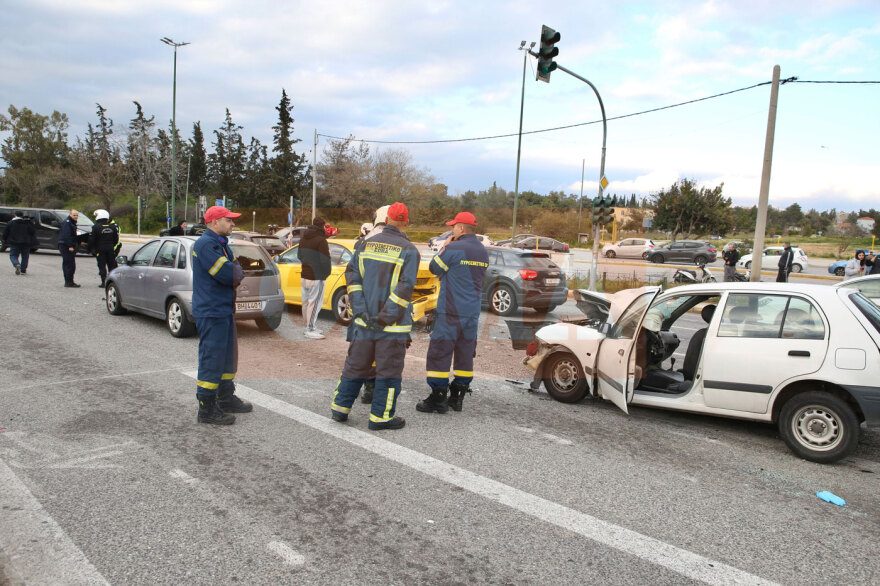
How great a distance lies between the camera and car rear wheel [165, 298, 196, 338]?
8.24m

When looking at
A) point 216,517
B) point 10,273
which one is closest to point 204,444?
point 216,517

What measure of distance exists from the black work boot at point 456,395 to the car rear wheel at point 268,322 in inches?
171

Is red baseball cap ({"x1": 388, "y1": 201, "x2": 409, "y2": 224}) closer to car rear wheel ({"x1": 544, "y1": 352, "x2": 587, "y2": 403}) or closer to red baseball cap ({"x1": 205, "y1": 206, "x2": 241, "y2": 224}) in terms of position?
red baseball cap ({"x1": 205, "y1": 206, "x2": 241, "y2": 224})

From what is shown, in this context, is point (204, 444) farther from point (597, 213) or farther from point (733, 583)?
point (597, 213)

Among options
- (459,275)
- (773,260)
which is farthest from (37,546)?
(773,260)

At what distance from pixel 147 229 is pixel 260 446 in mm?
58064

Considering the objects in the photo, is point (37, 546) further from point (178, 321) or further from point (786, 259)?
point (786, 259)

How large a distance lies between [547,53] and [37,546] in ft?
44.3

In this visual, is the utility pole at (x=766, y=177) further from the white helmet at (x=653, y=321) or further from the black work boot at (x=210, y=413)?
the black work boot at (x=210, y=413)

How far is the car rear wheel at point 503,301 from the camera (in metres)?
12.2

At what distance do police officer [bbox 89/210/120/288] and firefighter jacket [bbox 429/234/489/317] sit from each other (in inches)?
409

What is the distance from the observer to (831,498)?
12.8ft

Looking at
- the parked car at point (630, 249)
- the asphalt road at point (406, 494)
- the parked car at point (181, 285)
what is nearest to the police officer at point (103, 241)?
the parked car at point (181, 285)

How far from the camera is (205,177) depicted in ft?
265
